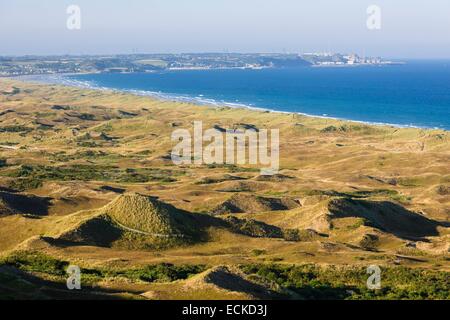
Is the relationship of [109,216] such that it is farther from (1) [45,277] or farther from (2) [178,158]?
(2) [178,158]

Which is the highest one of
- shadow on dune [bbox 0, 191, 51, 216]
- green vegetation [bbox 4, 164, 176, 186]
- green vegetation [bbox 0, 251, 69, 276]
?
green vegetation [bbox 0, 251, 69, 276]

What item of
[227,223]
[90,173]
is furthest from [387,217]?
[90,173]

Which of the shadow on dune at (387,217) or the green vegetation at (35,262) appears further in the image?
the shadow on dune at (387,217)

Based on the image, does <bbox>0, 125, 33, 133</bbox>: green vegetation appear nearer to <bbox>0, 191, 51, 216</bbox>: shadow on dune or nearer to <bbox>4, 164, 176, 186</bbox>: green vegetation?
<bbox>4, 164, 176, 186</bbox>: green vegetation

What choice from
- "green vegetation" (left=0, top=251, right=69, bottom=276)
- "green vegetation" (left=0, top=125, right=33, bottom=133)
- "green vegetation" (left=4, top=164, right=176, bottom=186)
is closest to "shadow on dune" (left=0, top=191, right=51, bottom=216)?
"green vegetation" (left=0, top=251, right=69, bottom=276)

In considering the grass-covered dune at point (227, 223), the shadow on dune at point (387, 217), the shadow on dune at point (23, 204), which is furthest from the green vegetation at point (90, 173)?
the shadow on dune at point (387, 217)

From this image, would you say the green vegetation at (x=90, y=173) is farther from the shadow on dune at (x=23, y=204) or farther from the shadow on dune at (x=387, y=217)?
the shadow on dune at (x=387, y=217)

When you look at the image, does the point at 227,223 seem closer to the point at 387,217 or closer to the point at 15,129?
the point at 387,217

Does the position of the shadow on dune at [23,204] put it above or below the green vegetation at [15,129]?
above

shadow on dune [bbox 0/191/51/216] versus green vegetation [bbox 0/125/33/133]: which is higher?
shadow on dune [bbox 0/191/51/216]

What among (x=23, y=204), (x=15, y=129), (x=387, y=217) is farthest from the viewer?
(x=15, y=129)

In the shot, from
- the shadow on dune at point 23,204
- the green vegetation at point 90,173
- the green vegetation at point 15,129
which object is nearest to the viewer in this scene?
the shadow on dune at point 23,204
